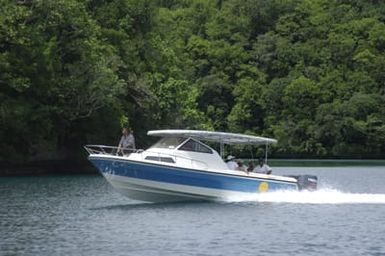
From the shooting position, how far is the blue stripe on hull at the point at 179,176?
35250 mm

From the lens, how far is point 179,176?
3553 centimetres

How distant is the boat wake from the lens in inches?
1447

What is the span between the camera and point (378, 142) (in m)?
112

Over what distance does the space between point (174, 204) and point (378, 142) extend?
79.6 m

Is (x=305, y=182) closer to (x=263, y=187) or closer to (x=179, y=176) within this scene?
(x=263, y=187)

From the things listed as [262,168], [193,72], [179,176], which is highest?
[193,72]

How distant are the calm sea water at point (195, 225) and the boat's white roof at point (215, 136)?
252 centimetres

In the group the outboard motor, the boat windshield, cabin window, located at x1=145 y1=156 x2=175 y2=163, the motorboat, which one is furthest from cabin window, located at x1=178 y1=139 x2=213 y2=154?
the outboard motor

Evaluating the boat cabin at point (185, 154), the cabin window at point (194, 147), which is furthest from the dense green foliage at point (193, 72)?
the cabin window at point (194, 147)

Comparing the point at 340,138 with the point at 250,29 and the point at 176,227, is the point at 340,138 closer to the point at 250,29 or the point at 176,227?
the point at 250,29

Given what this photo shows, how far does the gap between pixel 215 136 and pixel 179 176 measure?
267 cm

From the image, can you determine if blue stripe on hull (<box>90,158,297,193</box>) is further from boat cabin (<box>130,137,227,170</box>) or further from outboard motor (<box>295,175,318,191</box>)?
outboard motor (<box>295,175,318,191</box>)

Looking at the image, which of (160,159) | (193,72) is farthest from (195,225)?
(193,72)

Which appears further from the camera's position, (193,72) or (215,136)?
(193,72)
